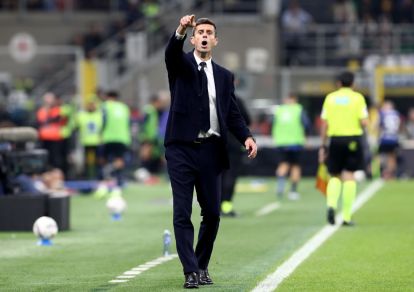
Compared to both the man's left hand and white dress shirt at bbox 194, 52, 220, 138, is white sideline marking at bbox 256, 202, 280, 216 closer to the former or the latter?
the man's left hand

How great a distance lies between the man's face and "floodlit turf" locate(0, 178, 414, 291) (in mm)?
1869

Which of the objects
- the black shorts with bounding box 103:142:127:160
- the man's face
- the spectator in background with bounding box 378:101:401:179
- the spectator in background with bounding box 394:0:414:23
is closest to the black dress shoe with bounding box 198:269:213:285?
the man's face

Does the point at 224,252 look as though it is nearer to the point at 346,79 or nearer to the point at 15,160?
the point at 346,79

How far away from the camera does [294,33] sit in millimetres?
41344

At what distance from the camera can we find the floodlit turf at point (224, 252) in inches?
450

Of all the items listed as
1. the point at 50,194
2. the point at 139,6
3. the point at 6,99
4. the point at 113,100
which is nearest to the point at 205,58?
the point at 50,194

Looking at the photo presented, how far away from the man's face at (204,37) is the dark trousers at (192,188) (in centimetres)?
75

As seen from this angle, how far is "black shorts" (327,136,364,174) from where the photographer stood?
18.0 m

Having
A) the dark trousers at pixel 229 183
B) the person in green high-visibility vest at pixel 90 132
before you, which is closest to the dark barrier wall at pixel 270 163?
the person in green high-visibility vest at pixel 90 132

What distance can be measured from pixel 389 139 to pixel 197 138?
2280cm

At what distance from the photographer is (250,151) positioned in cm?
1106

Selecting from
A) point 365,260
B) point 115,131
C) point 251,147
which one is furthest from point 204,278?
point 115,131

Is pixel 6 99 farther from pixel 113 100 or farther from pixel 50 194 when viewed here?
pixel 50 194

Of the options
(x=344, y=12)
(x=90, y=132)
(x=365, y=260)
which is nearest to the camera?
(x=365, y=260)
